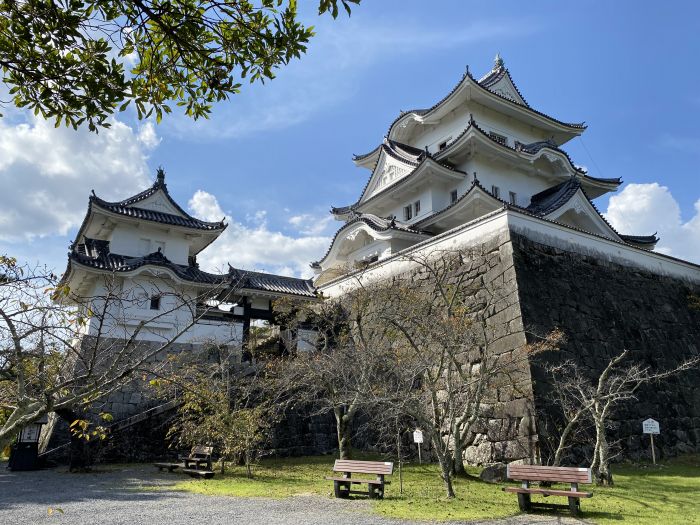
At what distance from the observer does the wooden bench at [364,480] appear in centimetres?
745

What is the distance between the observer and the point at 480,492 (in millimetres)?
7562

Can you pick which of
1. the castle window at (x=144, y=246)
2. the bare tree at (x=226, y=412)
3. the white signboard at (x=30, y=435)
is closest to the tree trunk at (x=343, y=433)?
the bare tree at (x=226, y=412)

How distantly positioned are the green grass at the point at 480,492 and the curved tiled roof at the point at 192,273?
17.2 feet

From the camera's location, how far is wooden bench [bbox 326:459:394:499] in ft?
24.4

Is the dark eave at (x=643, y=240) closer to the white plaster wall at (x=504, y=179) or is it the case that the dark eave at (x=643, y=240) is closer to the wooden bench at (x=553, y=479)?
the white plaster wall at (x=504, y=179)

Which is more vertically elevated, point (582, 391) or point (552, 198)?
point (552, 198)

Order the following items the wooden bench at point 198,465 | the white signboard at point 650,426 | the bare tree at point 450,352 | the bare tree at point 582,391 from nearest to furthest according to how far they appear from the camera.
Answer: the bare tree at point 450,352, the bare tree at point 582,391, the white signboard at point 650,426, the wooden bench at point 198,465

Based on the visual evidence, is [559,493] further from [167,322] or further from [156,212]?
[156,212]

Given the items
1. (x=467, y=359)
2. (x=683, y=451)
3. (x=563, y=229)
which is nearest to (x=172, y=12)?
(x=467, y=359)

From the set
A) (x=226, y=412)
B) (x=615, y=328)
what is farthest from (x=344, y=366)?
(x=615, y=328)

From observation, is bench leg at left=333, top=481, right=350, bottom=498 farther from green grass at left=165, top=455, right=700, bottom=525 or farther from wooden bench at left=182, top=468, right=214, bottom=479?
wooden bench at left=182, top=468, right=214, bottom=479

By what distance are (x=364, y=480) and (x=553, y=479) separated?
104 inches

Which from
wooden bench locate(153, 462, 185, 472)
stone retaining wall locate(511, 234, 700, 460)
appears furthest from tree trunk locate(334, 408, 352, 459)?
stone retaining wall locate(511, 234, 700, 460)

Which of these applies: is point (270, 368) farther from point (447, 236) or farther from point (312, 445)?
point (447, 236)
